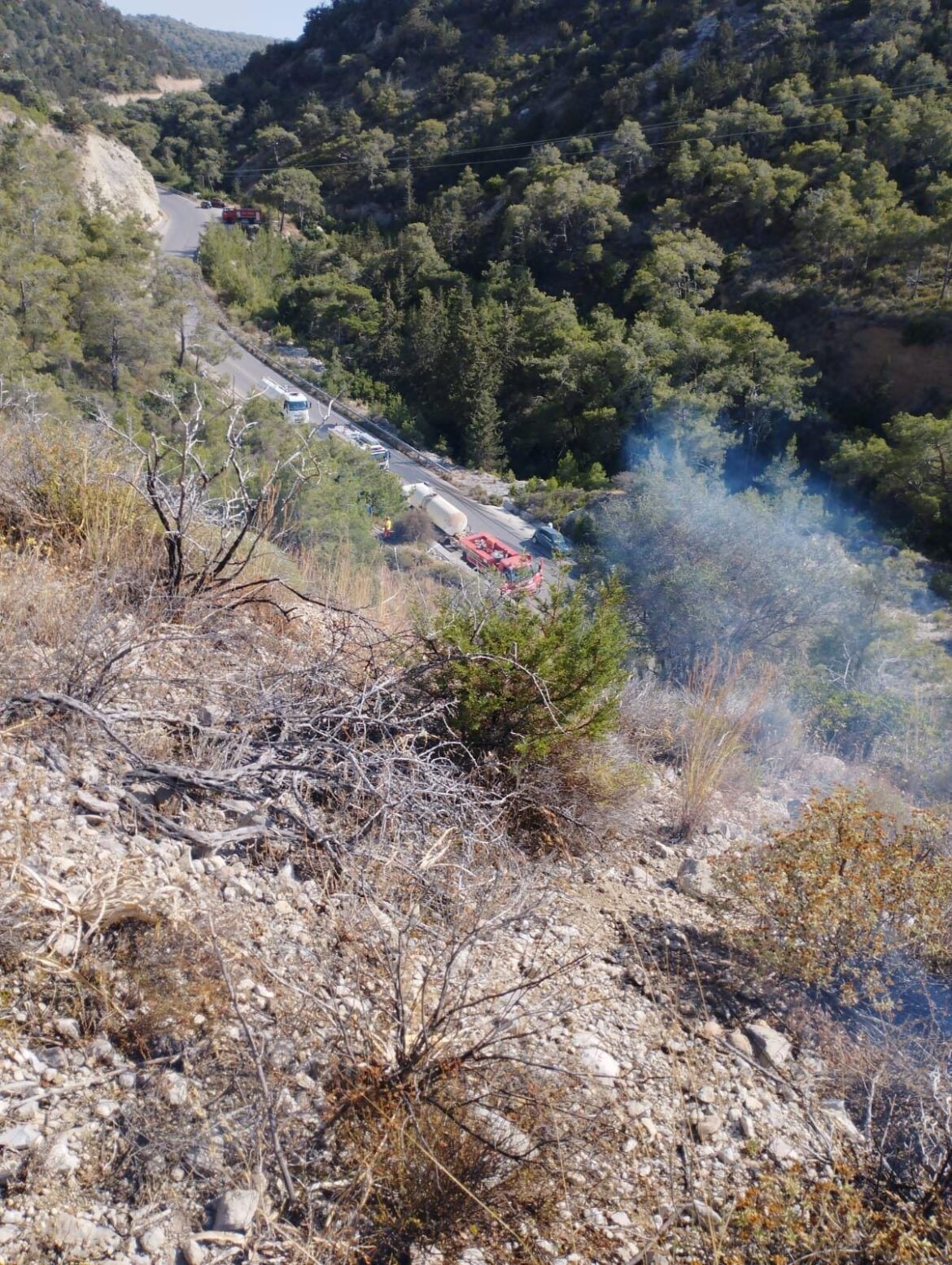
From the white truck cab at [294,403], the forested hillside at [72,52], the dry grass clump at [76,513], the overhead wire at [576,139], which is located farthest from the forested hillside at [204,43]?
the dry grass clump at [76,513]

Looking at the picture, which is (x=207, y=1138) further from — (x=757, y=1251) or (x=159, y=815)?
(x=757, y=1251)

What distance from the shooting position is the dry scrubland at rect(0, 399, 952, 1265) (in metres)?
1.57

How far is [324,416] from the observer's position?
25.3 metres

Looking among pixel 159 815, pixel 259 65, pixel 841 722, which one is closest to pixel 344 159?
pixel 259 65

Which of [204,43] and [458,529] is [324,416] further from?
[204,43]

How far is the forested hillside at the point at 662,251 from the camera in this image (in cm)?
2364

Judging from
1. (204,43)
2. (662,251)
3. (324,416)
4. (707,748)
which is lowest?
(324,416)

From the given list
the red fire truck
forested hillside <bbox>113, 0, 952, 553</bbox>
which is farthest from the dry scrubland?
the red fire truck

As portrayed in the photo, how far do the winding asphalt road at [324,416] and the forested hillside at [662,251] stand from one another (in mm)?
2879

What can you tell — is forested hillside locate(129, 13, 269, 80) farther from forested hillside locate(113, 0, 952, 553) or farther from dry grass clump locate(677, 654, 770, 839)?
dry grass clump locate(677, 654, 770, 839)

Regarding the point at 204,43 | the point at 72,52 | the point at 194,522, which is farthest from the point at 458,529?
the point at 204,43

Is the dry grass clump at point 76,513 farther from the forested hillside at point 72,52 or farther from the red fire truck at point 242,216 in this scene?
the red fire truck at point 242,216

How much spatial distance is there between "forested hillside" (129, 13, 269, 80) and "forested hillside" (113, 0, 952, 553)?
59063 millimetres

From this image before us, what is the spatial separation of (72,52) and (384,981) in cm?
7015
